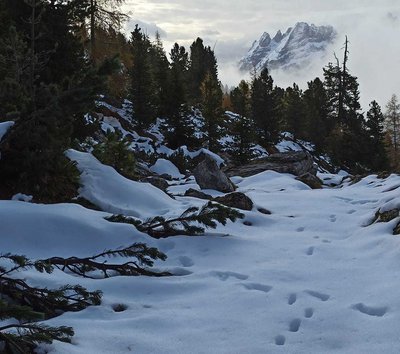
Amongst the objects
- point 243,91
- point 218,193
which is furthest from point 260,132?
point 218,193

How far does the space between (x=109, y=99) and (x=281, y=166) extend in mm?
20051

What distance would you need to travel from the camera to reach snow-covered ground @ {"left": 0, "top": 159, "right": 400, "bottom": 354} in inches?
131

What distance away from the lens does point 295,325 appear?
12.0 feet

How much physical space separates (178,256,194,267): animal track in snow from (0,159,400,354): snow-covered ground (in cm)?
3

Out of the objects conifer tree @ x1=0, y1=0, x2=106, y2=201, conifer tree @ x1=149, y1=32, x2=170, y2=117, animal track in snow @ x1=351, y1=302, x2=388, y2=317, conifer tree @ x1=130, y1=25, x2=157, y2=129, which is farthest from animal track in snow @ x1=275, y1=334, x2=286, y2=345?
conifer tree @ x1=130, y1=25, x2=157, y2=129

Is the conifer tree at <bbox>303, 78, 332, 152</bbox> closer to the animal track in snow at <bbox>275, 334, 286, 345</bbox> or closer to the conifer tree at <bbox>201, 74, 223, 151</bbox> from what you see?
the conifer tree at <bbox>201, 74, 223, 151</bbox>

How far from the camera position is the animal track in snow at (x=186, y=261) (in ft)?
17.4

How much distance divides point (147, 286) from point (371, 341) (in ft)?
7.37

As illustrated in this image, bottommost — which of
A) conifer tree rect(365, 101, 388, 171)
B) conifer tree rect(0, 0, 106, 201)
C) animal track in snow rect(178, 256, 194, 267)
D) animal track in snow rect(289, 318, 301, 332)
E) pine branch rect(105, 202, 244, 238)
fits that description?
animal track in snow rect(289, 318, 301, 332)

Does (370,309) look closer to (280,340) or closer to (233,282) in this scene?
(280,340)

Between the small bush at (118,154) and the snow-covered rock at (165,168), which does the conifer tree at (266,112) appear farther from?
the small bush at (118,154)

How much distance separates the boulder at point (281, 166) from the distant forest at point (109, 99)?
5.96 meters

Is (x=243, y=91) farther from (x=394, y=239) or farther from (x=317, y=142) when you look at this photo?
(x=394, y=239)

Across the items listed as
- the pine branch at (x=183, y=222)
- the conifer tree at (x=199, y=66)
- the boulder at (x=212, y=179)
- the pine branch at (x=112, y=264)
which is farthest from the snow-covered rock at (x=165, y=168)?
the conifer tree at (x=199, y=66)
